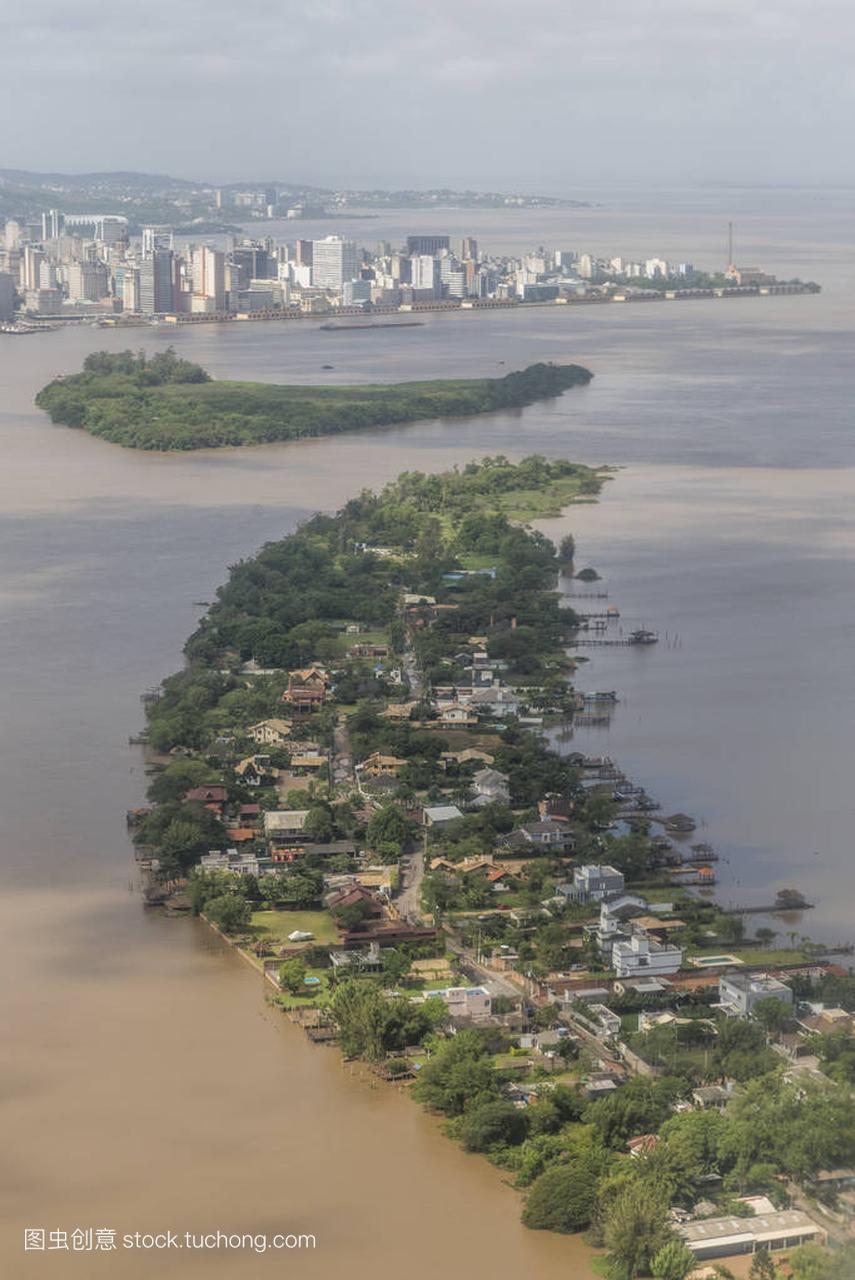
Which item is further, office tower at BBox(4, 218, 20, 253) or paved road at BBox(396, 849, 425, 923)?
office tower at BBox(4, 218, 20, 253)

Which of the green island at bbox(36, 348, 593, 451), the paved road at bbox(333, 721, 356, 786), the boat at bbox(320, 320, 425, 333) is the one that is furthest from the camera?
the boat at bbox(320, 320, 425, 333)

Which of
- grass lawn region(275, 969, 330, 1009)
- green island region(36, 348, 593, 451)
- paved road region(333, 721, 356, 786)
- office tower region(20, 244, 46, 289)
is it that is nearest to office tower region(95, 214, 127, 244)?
office tower region(20, 244, 46, 289)

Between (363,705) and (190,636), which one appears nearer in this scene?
(363,705)

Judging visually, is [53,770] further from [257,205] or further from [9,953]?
[257,205]

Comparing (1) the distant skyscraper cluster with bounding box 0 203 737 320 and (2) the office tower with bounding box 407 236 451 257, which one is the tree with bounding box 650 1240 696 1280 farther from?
(2) the office tower with bounding box 407 236 451 257

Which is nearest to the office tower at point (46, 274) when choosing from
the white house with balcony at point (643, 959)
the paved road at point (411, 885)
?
the paved road at point (411, 885)

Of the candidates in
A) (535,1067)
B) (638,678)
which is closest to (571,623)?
(638,678)

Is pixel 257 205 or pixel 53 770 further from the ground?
pixel 257 205

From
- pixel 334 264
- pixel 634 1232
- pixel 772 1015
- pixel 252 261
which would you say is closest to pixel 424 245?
pixel 334 264
